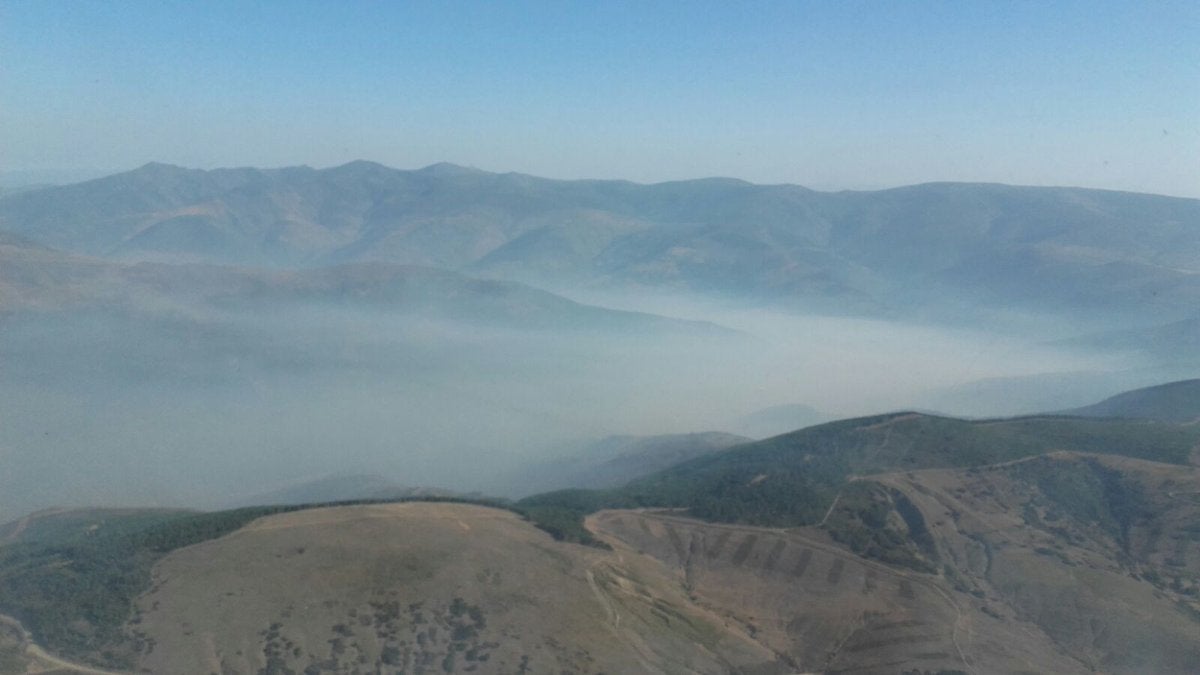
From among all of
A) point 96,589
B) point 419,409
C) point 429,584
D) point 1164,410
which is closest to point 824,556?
point 429,584

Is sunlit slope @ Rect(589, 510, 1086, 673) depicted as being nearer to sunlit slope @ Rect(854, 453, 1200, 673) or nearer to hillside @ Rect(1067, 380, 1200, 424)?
sunlit slope @ Rect(854, 453, 1200, 673)

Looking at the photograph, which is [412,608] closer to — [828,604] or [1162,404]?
[828,604]

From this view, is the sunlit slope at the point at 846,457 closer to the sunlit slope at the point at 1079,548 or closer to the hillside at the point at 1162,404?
the sunlit slope at the point at 1079,548

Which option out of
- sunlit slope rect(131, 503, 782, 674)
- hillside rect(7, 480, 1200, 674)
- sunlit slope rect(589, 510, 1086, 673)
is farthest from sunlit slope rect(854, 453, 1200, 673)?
sunlit slope rect(131, 503, 782, 674)

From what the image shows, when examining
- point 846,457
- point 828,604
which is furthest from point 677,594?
point 846,457

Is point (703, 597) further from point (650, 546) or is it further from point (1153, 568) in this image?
point (1153, 568)

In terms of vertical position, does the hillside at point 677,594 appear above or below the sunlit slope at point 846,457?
below

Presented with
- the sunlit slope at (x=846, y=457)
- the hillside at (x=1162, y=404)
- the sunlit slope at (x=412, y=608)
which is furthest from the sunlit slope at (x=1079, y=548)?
the hillside at (x=1162, y=404)
